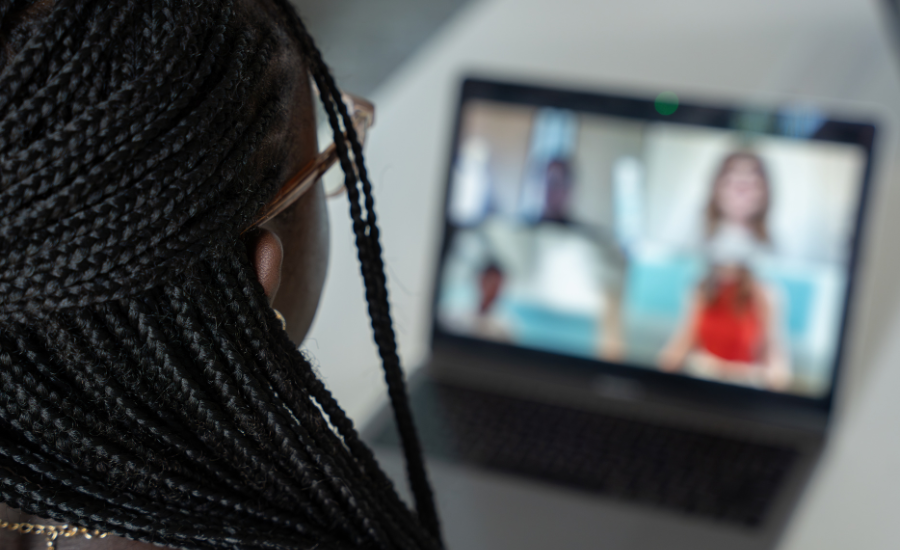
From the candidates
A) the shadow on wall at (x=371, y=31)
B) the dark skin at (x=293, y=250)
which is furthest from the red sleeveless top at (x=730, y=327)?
the dark skin at (x=293, y=250)

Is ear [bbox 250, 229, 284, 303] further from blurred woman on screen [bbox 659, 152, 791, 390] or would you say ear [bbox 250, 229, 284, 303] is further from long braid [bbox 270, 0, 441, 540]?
blurred woman on screen [bbox 659, 152, 791, 390]

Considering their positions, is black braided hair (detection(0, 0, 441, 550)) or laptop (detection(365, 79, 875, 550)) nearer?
black braided hair (detection(0, 0, 441, 550))

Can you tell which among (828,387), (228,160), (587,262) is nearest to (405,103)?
(587,262)

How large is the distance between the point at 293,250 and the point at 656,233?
51 cm

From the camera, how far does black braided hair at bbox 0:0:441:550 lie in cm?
18

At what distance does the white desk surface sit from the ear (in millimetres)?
348

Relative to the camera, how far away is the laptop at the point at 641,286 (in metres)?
→ 0.62

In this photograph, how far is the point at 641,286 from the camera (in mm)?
694

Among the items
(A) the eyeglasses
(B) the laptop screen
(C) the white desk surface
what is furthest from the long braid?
(B) the laptop screen

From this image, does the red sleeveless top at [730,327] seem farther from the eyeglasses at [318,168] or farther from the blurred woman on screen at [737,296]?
the eyeglasses at [318,168]

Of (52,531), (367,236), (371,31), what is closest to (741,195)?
(371,31)

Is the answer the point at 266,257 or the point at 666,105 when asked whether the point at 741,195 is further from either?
the point at 266,257

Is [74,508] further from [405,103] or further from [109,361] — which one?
[405,103]

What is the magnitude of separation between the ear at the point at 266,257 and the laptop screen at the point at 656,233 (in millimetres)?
513
